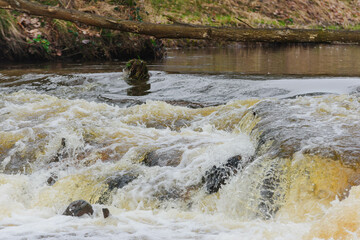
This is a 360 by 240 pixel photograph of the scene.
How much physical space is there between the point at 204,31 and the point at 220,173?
2.25 metres

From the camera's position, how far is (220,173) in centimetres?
364

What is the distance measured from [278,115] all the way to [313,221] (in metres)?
1.73

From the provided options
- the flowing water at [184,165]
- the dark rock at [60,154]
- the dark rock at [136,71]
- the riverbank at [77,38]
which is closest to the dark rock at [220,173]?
the flowing water at [184,165]

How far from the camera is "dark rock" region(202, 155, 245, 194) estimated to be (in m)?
3.57

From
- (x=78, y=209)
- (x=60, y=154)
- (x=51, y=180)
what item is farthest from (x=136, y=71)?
(x=78, y=209)

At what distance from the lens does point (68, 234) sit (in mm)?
2885

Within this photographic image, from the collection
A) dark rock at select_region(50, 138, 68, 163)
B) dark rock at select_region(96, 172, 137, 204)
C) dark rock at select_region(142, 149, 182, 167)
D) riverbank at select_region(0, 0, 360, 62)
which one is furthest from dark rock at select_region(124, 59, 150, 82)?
dark rock at select_region(96, 172, 137, 204)

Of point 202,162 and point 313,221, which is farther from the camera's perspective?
point 202,162

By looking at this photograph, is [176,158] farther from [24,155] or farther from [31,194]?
[24,155]

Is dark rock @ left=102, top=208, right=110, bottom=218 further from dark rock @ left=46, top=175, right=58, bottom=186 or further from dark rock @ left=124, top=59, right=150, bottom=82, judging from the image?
dark rock @ left=124, top=59, right=150, bottom=82

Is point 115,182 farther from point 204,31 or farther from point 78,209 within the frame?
point 204,31

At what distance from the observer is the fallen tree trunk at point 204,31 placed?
5.04 metres

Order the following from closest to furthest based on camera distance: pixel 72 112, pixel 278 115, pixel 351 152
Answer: pixel 351 152, pixel 278 115, pixel 72 112

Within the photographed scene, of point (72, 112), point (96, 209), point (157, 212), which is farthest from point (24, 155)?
point (157, 212)
